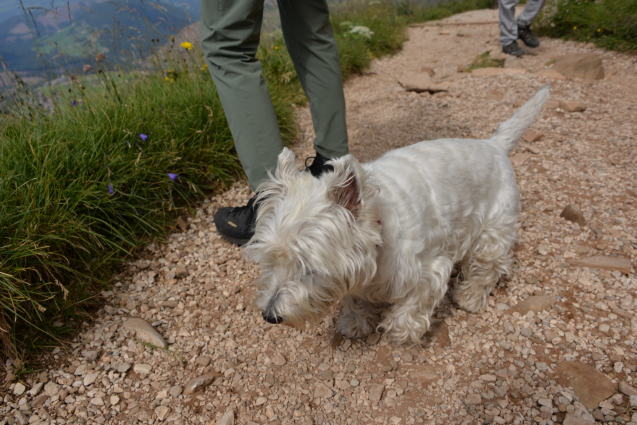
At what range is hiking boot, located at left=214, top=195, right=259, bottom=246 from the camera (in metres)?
3.28

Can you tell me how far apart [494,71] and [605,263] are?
4504 millimetres

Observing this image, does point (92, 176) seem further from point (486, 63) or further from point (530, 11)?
point (530, 11)

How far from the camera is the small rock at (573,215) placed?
333cm

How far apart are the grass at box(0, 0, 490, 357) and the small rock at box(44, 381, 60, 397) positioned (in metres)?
0.24

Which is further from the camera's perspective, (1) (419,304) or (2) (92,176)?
(2) (92,176)

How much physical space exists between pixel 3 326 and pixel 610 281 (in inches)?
148

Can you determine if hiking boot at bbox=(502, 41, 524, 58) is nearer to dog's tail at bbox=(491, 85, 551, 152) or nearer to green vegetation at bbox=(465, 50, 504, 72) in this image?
green vegetation at bbox=(465, 50, 504, 72)

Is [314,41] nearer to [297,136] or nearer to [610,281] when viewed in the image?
[297,136]

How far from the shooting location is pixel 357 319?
2.64 m

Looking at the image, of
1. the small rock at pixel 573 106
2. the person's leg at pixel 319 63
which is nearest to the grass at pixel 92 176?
the person's leg at pixel 319 63

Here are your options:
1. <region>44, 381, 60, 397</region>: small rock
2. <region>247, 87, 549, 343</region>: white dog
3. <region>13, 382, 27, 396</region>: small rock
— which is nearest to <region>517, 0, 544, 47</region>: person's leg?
<region>247, 87, 549, 343</region>: white dog

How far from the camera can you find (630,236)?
10.2 ft

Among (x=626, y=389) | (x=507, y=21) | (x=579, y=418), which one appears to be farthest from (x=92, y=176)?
(x=507, y=21)

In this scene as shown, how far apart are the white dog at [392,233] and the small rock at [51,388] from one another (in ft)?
4.74
